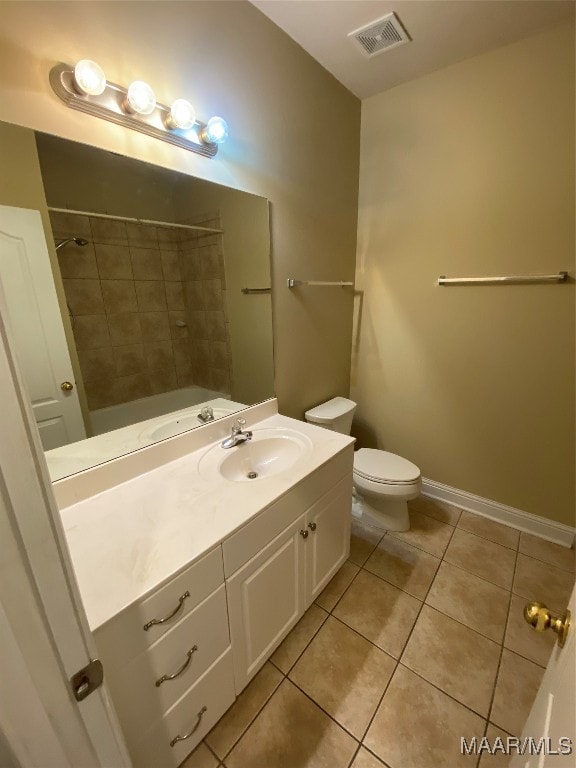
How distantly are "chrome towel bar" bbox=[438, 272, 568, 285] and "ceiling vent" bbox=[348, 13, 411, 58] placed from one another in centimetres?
113

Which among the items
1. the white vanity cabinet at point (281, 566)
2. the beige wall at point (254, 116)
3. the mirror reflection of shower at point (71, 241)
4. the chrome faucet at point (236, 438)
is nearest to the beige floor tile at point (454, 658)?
the white vanity cabinet at point (281, 566)

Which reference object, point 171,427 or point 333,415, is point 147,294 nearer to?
point 171,427

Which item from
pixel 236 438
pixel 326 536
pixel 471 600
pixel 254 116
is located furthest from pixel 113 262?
pixel 471 600

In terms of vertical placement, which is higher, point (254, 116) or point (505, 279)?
point (254, 116)

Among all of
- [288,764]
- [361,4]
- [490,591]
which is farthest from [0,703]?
[361,4]

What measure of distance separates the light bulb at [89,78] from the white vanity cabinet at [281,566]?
133 cm

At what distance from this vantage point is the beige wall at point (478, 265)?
1.54 metres

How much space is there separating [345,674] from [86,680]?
117cm

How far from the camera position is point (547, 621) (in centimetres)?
56

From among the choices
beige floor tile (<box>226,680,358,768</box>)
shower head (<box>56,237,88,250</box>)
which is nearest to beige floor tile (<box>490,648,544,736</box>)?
beige floor tile (<box>226,680,358,768</box>)

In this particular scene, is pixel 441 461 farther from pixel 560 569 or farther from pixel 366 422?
pixel 560 569

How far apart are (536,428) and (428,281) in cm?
104

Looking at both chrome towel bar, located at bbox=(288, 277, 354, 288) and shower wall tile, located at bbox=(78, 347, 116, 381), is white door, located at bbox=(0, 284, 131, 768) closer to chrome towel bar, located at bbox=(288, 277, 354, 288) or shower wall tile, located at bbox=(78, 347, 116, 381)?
shower wall tile, located at bbox=(78, 347, 116, 381)

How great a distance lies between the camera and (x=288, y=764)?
1006 millimetres
